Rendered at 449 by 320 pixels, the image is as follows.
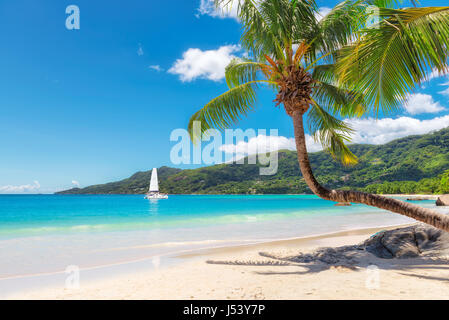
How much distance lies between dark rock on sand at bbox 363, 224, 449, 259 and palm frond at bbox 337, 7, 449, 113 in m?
4.19

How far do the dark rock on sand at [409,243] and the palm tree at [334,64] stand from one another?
2072mm

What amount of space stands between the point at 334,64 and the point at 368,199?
3315 mm

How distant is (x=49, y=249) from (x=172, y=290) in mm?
7085

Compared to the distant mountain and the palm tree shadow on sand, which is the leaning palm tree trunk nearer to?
the palm tree shadow on sand

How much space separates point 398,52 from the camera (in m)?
3.17

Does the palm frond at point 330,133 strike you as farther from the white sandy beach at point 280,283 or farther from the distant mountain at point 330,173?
the distant mountain at point 330,173

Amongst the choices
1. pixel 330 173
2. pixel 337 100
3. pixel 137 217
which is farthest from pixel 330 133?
pixel 330 173

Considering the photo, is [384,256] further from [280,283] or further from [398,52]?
[398,52]

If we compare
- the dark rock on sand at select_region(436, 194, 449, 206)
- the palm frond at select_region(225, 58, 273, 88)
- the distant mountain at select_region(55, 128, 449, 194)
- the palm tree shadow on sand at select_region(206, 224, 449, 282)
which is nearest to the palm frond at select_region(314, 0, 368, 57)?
the palm frond at select_region(225, 58, 273, 88)

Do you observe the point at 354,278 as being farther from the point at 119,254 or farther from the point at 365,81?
the point at 119,254

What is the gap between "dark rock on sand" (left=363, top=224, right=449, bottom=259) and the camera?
6.08 m

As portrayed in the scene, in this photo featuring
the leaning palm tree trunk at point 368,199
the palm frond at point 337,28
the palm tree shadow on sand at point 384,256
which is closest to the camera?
the leaning palm tree trunk at point 368,199

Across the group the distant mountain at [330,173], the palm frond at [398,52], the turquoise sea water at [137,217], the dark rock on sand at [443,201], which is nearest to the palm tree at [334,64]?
the palm frond at [398,52]

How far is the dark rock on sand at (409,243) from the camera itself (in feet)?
19.9
